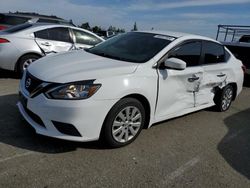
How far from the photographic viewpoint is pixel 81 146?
11.6 ft

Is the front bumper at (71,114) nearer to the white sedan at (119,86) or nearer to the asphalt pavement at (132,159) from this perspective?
the white sedan at (119,86)

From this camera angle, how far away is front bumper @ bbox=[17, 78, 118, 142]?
309 centimetres

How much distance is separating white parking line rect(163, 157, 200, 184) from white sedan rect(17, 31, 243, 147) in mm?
765

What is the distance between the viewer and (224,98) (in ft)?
18.2

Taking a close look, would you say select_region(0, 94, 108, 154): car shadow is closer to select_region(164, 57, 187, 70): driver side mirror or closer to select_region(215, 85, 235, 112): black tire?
select_region(164, 57, 187, 70): driver side mirror

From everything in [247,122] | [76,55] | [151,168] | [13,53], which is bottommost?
[247,122]

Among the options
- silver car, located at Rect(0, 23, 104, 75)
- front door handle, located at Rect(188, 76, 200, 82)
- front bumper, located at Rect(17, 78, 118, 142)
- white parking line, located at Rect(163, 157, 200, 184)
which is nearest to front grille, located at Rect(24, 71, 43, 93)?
front bumper, located at Rect(17, 78, 118, 142)

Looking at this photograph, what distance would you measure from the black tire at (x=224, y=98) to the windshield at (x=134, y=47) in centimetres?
176

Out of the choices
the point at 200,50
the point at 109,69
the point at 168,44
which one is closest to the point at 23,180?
the point at 109,69

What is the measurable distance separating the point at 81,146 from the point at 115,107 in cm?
70

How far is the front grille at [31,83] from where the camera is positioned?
333 centimetres

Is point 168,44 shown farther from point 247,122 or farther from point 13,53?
point 13,53

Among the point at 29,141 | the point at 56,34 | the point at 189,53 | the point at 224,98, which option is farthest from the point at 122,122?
the point at 56,34

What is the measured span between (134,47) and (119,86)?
1.21m
